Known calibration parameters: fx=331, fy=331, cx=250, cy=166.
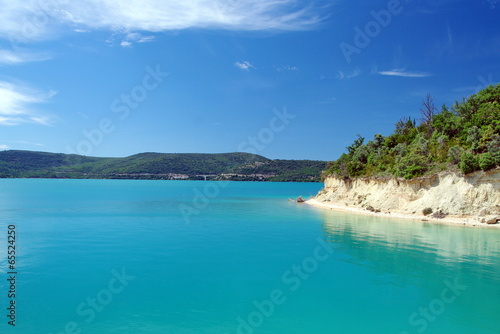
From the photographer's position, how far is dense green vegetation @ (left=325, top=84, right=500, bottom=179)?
3710cm

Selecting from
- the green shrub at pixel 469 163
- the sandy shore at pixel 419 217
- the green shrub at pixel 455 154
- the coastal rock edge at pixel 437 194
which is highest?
the green shrub at pixel 455 154

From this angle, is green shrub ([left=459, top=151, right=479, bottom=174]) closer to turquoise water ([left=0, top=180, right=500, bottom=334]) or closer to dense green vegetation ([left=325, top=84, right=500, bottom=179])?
dense green vegetation ([left=325, top=84, right=500, bottom=179])

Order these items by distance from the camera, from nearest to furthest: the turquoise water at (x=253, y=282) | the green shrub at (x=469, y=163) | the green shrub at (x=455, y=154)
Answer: the turquoise water at (x=253, y=282), the green shrub at (x=469, y=163), the green shrub at (x=455, y=154)

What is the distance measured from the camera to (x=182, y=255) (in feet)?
71.1

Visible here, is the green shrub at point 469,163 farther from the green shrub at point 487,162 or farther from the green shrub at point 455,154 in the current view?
the green shrub at point 455,154

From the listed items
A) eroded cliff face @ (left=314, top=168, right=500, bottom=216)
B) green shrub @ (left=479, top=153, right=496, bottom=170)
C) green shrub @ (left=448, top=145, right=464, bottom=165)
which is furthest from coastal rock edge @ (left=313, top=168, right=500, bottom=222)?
green shrub @ (left=448, top=145, right=464, bottom=165)

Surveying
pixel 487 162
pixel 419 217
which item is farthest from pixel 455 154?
pixel 419 217

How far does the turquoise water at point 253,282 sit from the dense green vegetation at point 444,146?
11544mm

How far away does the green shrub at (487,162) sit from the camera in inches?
1350

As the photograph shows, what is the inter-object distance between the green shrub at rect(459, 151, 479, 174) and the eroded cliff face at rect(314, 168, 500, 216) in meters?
0.63

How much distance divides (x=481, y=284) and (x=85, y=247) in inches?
951

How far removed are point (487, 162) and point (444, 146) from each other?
10.1m

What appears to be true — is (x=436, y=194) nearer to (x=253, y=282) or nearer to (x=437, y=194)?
(x=437, y=194)

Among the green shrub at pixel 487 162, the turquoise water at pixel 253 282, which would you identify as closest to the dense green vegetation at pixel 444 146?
the green shrub at pixel 487 162
